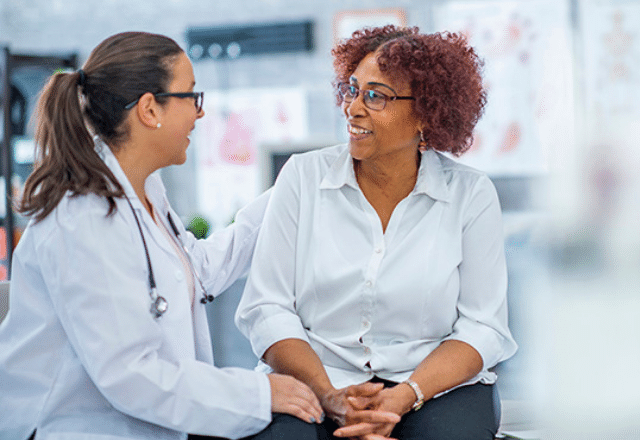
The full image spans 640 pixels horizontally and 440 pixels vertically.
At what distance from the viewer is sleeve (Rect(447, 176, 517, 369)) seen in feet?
5.08

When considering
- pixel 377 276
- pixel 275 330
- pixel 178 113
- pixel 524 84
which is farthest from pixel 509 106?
pixel 178 113

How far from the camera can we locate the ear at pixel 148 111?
133 cm

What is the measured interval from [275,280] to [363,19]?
140 inches

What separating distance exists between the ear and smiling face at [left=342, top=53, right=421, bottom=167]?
0.48m

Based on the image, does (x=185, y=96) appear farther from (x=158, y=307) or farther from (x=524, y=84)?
(x=524, y=84)

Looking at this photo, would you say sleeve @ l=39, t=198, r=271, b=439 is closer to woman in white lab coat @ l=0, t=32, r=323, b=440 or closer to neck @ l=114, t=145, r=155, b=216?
woman in white lab coat @ l=0, t=32, r=323, b=440

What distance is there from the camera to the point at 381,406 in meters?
1.41

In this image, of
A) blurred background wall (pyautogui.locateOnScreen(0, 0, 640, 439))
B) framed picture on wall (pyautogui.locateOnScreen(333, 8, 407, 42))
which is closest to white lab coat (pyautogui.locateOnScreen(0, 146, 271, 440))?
blurred background wall (pyautogui.locateOnScreen(0, 0, 640, 439))

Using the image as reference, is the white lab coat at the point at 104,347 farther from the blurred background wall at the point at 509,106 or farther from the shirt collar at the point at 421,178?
the blurred background wall at the point at 509,106

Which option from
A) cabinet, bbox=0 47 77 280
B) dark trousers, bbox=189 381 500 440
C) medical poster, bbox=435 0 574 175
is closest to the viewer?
dark trousers, bbox=189 381 500 440

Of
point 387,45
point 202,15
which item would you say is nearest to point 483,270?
point 387,45

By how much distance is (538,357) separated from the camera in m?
3.34

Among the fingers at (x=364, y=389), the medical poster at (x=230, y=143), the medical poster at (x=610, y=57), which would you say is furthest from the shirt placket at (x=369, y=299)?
the medical poster at (x=610, y=57)

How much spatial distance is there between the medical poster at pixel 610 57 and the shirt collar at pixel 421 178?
3.38 metres
